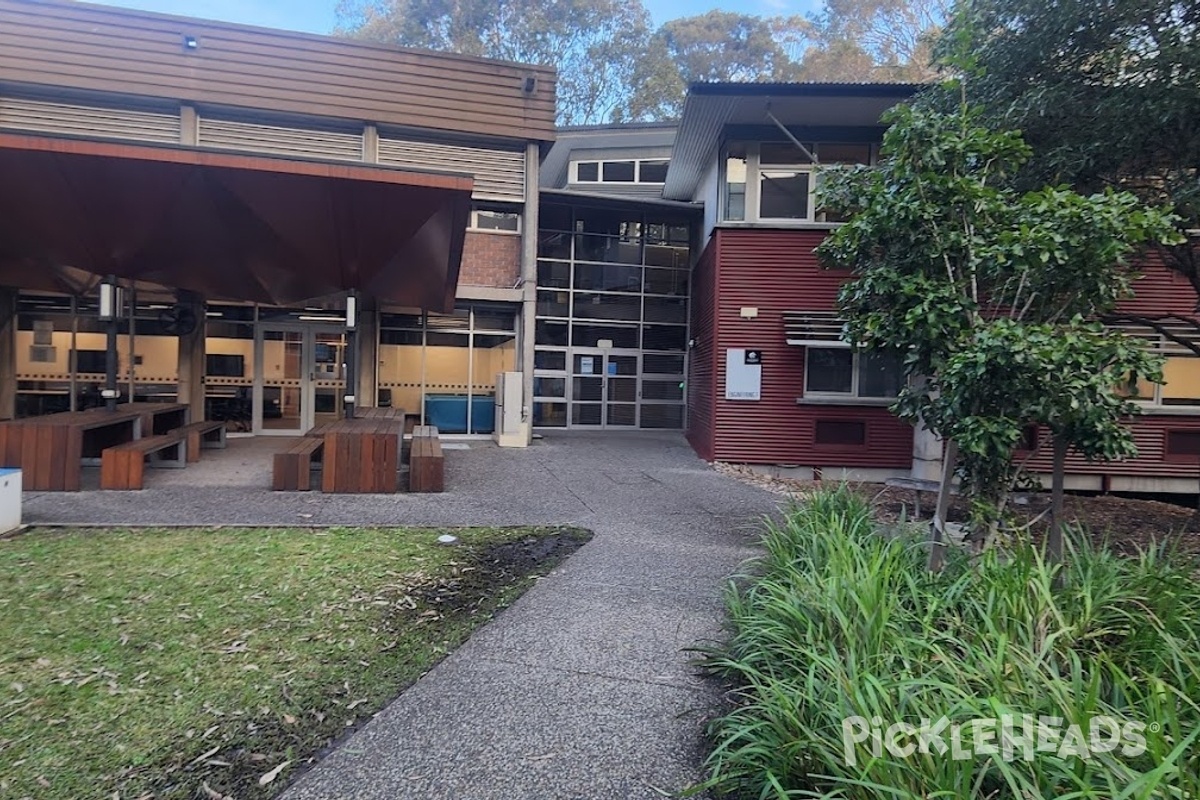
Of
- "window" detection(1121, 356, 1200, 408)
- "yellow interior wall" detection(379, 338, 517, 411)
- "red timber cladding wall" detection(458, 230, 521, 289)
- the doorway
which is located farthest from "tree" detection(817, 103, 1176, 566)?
the doorway

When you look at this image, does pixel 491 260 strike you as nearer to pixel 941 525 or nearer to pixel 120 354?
pixel 120 354

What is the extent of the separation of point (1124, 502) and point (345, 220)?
41.3ft

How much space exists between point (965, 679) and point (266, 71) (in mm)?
15419

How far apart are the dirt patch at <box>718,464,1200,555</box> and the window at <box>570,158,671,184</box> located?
464 inches

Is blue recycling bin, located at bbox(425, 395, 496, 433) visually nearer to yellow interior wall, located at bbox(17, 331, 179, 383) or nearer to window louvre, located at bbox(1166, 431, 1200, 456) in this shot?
yellow interior wall, located at bbox(17, 331, 179, 383)

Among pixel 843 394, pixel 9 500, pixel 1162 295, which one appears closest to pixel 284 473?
pixel 9 500

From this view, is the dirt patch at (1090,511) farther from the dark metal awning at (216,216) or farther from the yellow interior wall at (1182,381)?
the dark metal awning at (216,216)

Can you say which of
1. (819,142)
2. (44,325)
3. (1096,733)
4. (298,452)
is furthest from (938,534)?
(44,325)

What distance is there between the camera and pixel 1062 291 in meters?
4.77

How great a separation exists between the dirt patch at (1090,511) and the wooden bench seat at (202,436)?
870 cm

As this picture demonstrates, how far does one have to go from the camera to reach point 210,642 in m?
3.97

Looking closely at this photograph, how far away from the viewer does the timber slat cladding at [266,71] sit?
1257cm

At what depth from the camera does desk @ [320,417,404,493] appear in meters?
8.73

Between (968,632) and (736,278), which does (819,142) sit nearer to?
(736,278)
